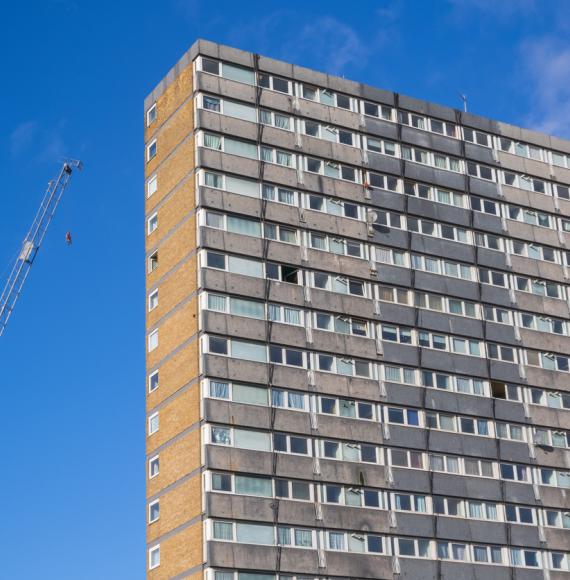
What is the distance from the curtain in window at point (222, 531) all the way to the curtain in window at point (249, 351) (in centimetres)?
1135

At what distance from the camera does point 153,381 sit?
8825cm

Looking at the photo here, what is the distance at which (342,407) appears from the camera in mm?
86000

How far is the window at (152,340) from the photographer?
293 feet

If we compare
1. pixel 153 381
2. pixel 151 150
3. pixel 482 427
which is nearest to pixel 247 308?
pixel 153 381

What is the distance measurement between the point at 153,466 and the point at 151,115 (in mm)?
28034

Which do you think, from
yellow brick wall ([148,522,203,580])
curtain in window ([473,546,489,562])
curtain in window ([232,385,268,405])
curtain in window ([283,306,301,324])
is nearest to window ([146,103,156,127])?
curtain in window ([283,306,301,324])

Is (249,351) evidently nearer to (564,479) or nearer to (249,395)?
(249,395)

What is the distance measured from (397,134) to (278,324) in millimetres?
21207

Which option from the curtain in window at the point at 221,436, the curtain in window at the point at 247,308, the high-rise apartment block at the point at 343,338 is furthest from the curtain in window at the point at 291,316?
the curtain in window at the point at 221,436

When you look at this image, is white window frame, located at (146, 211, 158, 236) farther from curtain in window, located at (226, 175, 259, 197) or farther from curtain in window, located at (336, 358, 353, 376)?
curtain in window, located at (336, 358, 353, 376)

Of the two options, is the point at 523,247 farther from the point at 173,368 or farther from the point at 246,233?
the point at 173,368

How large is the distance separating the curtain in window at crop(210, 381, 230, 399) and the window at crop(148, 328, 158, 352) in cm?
880

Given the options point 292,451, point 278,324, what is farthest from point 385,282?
point 292,451

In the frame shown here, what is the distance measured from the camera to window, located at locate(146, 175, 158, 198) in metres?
94.4
